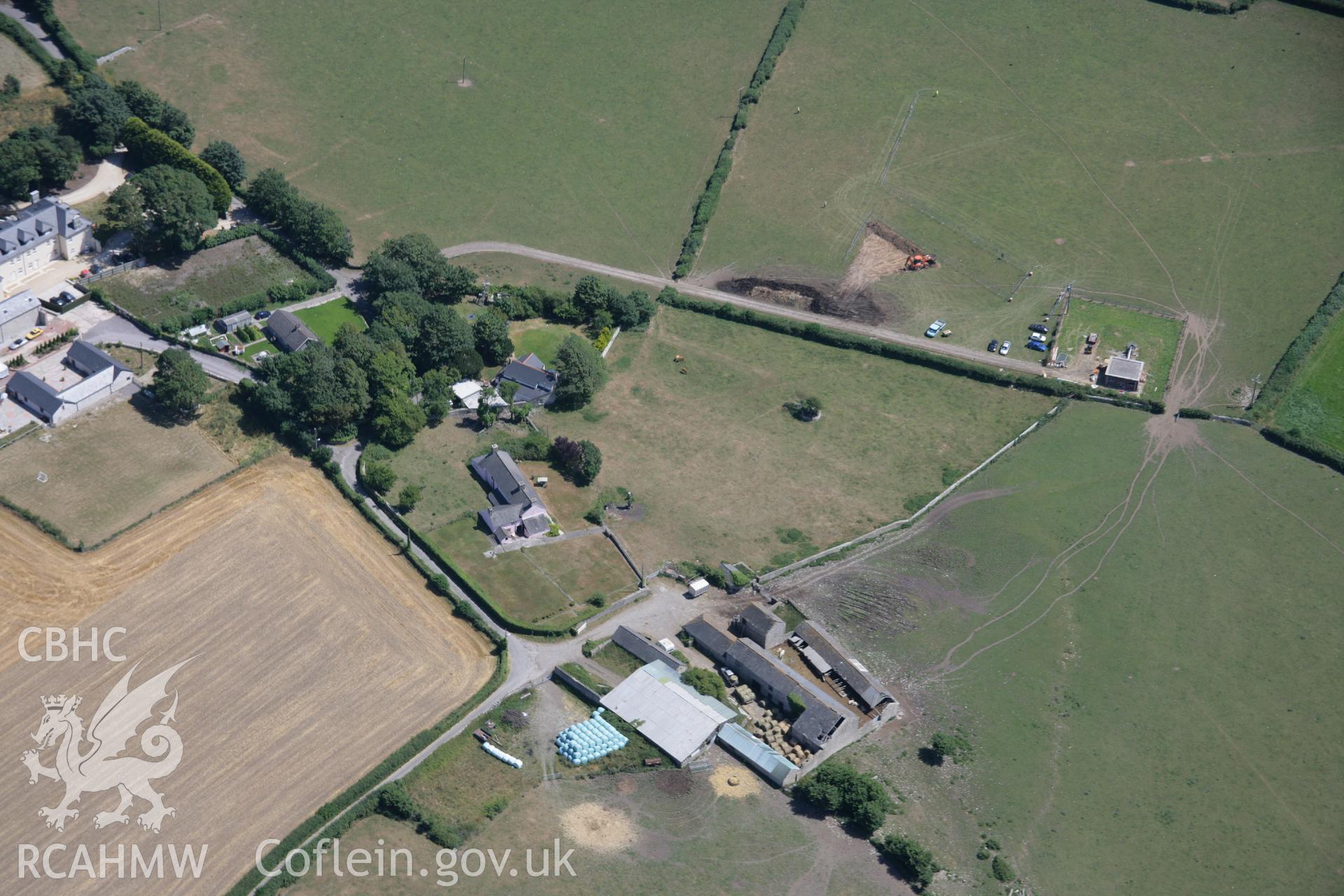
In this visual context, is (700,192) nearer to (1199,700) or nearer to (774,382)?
(774,382)

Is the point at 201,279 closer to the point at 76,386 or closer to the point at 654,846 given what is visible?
the point at 76,386

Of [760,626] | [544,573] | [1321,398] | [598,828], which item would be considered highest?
[1321,398]

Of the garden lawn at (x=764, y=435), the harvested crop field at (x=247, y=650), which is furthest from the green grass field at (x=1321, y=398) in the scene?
the harvested crop field at (x=247, y=650)

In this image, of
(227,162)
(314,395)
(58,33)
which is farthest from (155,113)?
(314,395)

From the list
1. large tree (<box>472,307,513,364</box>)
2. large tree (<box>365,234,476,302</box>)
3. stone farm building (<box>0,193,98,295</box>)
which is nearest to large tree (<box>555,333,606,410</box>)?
large tree (<box>472,307,513,364</box>)

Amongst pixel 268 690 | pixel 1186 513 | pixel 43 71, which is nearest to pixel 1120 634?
pixel 1186 513

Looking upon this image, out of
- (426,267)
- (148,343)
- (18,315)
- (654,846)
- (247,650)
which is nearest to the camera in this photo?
(654,846)
